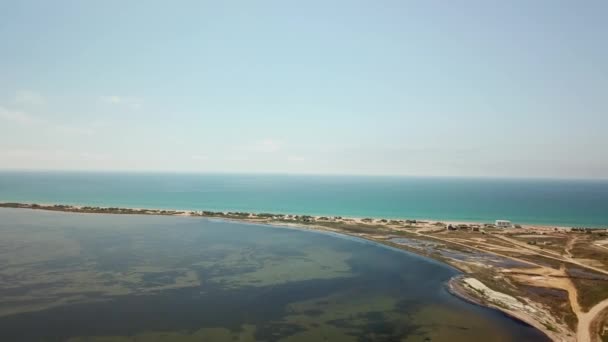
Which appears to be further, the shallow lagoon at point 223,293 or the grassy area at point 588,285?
the grassy area at point 588,285

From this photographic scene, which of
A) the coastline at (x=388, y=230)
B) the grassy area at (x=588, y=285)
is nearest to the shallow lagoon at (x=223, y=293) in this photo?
the coastline at (x=388, y=230)

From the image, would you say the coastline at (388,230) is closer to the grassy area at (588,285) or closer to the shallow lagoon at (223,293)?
the shallow lagoon at (223,293)

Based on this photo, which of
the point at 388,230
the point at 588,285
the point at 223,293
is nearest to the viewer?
the point at 223,293

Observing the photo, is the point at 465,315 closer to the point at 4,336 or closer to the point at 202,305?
the point at 202,305

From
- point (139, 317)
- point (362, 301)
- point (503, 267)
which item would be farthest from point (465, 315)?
point (139, 317)

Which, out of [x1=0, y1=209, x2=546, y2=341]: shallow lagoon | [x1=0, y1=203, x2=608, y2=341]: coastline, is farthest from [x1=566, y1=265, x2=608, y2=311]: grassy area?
[x1=0, y1=209, x2=546, y2=341]: shallow lagoon

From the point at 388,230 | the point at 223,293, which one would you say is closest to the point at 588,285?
the point at 388,230

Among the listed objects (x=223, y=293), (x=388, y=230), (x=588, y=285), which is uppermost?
(x=388, y=230)

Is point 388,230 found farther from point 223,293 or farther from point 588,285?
point 223,293
